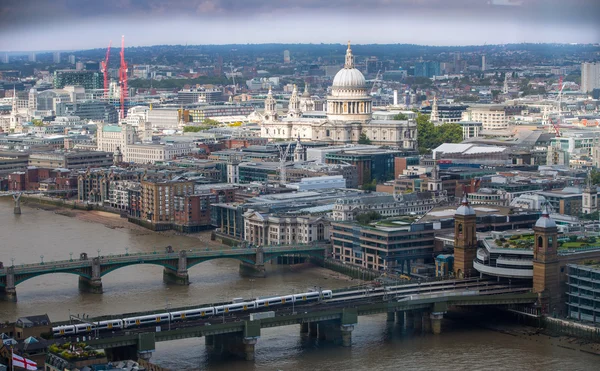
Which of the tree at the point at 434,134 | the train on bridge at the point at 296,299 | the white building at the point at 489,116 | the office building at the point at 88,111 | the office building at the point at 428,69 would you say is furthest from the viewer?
the office building at the point at 428,69

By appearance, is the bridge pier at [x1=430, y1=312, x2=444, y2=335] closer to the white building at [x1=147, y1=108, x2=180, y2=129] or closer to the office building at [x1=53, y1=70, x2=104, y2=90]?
the white building at [x1=147, y1=108, x2=180, y2=129]

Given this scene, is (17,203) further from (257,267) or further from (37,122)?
(37,122)

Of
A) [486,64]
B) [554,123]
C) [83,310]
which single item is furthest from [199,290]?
[486,64]

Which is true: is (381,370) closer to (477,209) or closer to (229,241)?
(477,209)

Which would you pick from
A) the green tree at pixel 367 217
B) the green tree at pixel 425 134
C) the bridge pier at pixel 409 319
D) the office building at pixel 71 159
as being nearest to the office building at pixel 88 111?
the office building at pixel 71 159

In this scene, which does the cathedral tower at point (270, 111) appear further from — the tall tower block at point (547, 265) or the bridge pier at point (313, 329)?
the bridge pier at point (313, 329)

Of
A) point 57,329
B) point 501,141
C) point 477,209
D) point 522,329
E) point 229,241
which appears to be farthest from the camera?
point 501,141

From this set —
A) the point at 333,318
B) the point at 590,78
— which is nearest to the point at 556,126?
the point at 590,78
